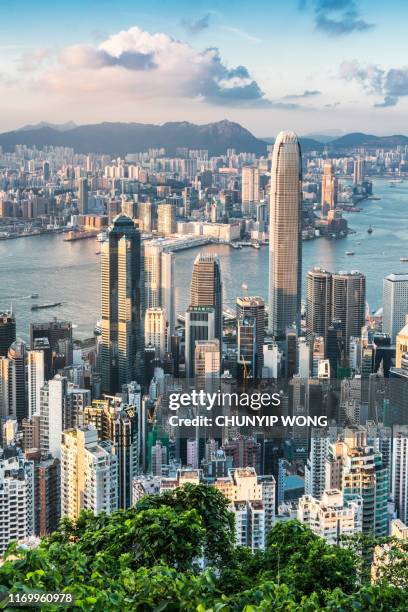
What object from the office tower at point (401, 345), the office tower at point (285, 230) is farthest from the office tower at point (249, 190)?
the office tower at point (401, 345)

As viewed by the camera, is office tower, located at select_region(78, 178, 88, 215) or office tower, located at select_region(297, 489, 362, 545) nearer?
office tower, located at select_region(297, 489, 362, 545)

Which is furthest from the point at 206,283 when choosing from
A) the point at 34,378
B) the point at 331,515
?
the point at 331,515

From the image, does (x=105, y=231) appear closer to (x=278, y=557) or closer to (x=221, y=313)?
(x=221, y=313)

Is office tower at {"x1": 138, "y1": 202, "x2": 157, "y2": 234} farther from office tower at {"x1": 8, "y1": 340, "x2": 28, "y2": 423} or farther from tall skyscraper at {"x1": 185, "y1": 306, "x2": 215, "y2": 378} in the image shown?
office tower at {"x1": 8, "y1": 340, "x2": 28, "y2": 423}

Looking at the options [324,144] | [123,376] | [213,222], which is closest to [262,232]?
[213,222]

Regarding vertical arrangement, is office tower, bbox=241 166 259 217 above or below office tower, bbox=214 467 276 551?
above

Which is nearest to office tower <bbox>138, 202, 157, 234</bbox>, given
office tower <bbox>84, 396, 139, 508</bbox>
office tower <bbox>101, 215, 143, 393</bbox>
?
office tower <bbox>101, 215, 143, 393</bbox>

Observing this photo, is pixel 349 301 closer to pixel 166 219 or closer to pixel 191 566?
pixel 166 219

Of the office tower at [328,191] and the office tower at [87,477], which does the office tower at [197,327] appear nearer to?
the office tower at [87,477]
